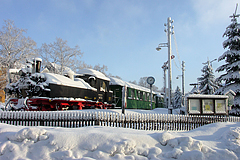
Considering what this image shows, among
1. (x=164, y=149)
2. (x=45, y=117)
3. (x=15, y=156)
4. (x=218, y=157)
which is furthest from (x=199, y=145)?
(x=45, y=117)

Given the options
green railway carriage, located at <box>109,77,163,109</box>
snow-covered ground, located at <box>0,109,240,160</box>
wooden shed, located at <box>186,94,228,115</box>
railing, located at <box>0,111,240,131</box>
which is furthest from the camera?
green railway carriage, located at <box>109,77,163,109</box>

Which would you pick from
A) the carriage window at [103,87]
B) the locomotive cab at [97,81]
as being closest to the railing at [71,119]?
the locomotive cab at [97,81]

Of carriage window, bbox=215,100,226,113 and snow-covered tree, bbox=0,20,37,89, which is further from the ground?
snow-covered tree, bbox=0,20,37,89

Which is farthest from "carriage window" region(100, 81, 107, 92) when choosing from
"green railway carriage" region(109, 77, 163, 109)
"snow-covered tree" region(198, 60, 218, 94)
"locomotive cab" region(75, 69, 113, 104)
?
"snow-covered tree" region(198, 60, 218, 94)

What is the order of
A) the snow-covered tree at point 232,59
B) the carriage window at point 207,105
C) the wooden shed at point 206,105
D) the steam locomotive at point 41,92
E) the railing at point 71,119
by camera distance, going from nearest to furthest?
1. the railing at point 71,119
2. the steam locomotive at point 41,92
3. the wooden shed at point 206,105
4. the carriage window at point 207,105
5. the snow-covered tree at point 232,59

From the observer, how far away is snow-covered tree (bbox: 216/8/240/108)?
643 inches

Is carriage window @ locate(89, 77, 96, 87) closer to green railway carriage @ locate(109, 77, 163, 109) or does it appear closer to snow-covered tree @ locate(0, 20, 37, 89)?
green railway carriage @ locate(109, 77, 163, 109)

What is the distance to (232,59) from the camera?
1694cm

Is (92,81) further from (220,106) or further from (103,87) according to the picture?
(220,106)

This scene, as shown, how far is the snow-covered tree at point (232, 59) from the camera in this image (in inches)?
643

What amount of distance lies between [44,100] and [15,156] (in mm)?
7895

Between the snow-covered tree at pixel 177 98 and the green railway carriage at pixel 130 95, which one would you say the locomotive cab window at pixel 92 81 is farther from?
the snow-covered tree at pixel 177 98

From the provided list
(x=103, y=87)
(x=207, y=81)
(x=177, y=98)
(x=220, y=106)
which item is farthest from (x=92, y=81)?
(x=177, y=98)

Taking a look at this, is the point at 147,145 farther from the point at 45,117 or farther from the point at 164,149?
the point at 45,117
